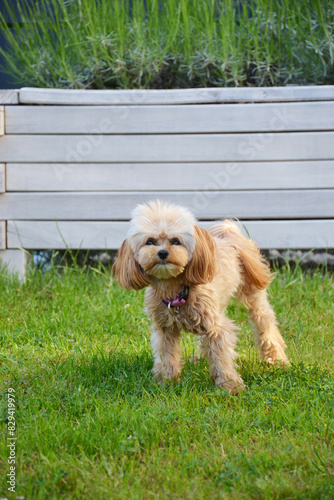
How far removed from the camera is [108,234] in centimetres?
504

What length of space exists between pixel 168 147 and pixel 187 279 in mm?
2181

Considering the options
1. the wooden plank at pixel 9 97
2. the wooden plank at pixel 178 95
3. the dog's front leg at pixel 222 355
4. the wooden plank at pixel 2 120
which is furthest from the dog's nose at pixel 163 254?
the wooden plank at pixel 9 97

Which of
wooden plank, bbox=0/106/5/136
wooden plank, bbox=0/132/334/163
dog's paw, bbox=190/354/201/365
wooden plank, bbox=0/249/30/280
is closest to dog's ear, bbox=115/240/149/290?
dog's paw, bbox=190/354/201/365

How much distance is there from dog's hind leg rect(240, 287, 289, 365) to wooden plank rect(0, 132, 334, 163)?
1.57 m

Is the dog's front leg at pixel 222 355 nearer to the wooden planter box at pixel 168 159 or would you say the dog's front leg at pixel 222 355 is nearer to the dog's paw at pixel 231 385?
the dog's paw at pixel 231 385

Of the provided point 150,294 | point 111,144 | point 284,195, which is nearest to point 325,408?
point 150,294

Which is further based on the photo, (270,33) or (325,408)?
(270,33)

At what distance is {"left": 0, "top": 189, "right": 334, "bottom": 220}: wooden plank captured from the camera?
16.3ft

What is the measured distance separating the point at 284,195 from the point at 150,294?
2.13m

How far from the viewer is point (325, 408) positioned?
278 centimetres

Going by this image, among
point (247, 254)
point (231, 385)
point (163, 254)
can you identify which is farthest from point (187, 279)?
point (247, 254)

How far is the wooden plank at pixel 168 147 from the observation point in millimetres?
4938

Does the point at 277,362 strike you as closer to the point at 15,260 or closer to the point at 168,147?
the point at 168,147

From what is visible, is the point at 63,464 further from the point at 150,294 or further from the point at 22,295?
the point at 22,295
